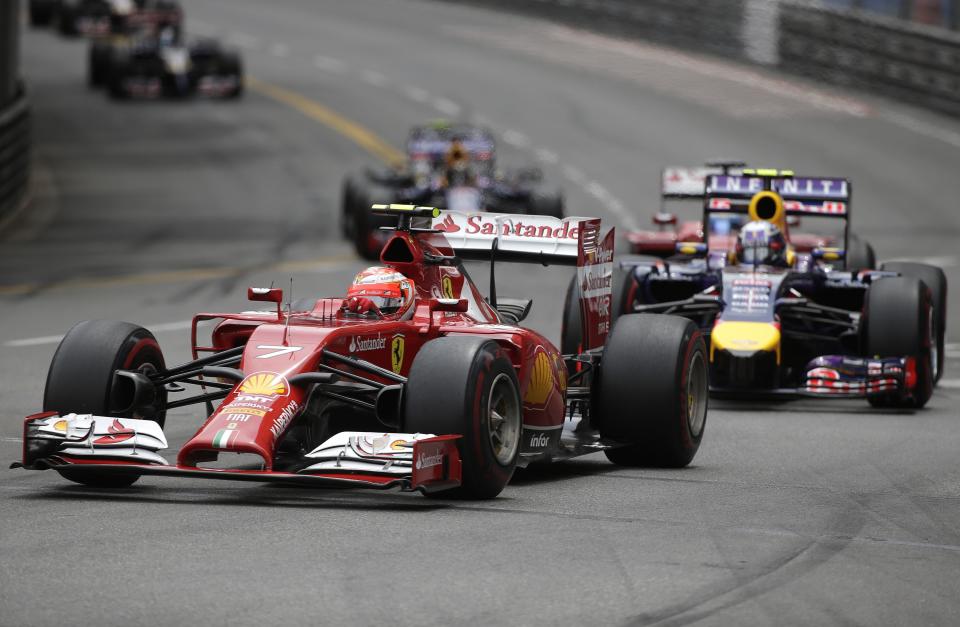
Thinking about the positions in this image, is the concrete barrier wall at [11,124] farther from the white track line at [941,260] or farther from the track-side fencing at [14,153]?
the white track line at [941,260]

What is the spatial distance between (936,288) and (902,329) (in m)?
1.86

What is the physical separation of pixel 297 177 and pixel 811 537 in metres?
29.7

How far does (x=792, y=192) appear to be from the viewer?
19.7 m

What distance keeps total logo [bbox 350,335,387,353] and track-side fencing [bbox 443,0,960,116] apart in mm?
34843

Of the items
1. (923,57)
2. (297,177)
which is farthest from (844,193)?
(923,57)

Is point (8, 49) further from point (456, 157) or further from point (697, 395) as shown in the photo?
point (697, 395)

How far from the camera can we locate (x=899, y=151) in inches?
1671

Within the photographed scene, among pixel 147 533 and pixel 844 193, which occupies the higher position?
pixel 844 193

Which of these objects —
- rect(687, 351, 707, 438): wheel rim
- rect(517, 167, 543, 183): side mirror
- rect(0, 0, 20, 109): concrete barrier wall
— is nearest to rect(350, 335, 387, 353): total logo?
rect(687, 351, 707, 438): wheel rim

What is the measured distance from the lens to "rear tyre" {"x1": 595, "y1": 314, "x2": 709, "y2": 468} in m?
12.4

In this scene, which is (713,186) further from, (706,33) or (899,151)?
(706,33)

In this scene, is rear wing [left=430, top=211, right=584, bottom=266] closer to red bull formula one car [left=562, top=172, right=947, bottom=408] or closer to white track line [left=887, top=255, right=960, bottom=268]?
red bull formula one car [left=562, top=172, right=947, bottom=408]

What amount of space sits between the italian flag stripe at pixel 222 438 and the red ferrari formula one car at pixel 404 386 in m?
→ 0.01

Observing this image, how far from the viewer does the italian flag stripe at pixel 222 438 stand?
10.4 meters
